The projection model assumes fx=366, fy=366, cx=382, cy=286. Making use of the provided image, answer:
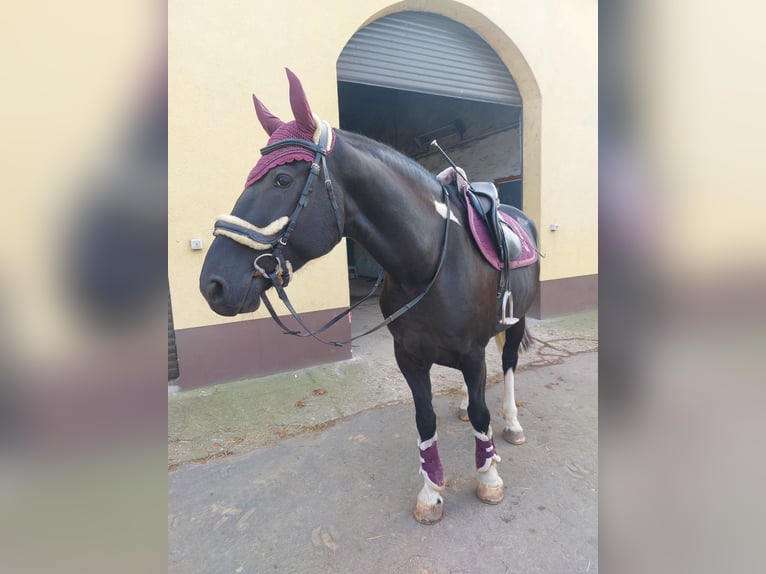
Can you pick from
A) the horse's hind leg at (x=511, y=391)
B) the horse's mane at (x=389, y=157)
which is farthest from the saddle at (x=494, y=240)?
the horse's hind leg at (x=511, y=391)

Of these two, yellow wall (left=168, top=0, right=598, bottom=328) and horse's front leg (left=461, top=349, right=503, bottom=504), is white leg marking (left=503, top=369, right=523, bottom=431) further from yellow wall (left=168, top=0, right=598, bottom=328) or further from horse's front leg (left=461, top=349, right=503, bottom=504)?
yellow wall (left=168, top=0, right=598, bottom=328)


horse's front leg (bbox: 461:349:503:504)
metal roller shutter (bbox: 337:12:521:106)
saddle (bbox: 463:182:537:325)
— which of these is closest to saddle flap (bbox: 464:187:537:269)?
saddle (bbox: 463:182:537:325)

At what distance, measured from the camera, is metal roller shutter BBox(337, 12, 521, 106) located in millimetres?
4387

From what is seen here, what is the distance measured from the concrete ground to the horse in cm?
24

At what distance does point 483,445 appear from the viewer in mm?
2080

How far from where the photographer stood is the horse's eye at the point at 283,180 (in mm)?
1315

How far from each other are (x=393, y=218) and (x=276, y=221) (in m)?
0.53

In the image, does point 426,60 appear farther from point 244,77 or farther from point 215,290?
point 215,290

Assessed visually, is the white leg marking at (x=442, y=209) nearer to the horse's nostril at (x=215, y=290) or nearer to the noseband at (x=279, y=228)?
the noseband at (x=279, y=228)
